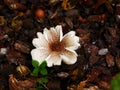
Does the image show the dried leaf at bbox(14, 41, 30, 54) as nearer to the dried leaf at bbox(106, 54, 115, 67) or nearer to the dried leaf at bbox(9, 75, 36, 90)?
the dried leaf at bbox(9, 75, 36, 90)

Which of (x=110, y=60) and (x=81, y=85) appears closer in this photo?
(x=81, y=85)

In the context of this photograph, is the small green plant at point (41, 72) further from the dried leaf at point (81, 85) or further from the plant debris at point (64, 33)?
the dried leaf at point (81, 85)

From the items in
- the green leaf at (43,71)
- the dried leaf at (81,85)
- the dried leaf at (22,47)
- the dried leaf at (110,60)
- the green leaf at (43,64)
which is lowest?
the dried leaf at (81,85)

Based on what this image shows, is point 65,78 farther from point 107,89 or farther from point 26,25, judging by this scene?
point 26,25

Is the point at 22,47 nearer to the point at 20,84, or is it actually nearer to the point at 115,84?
the point at 20,84

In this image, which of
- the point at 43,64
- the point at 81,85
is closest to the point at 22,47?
the point at 43,64

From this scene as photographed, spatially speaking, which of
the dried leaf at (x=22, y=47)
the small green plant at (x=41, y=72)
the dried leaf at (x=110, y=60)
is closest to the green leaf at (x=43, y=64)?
the small green plant at (x=41, y=72)

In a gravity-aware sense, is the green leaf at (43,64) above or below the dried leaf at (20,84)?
above

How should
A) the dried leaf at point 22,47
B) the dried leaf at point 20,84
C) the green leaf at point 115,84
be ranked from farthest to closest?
the dried leaf at point 22,47, the dried leaf at point 20,84, the green leaf at point 115,84

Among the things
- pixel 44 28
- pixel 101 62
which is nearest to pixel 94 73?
pixel 101 62

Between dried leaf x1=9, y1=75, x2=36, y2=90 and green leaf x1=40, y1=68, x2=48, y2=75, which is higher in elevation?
green leaf x1=40, y1=68, x2=48, y2=75

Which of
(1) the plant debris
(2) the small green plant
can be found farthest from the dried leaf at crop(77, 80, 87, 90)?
(2) the small green plant
